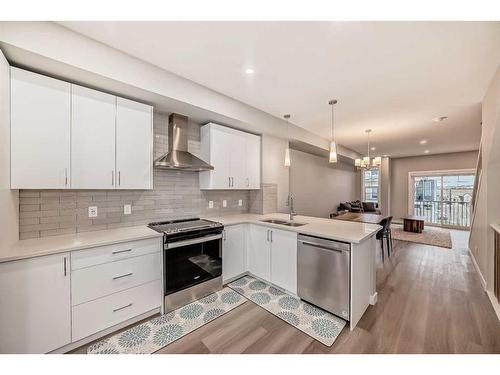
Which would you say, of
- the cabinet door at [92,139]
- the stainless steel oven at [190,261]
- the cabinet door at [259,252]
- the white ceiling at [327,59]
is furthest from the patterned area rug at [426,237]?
the cabinet door at [92,139]

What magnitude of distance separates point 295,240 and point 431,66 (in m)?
2.32

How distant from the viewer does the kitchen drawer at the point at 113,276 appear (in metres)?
1.71

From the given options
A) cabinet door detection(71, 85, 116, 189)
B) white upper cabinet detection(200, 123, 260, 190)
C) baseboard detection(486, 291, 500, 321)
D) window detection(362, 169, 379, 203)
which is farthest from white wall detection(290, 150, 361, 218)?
cabinet door detection(71, 85, 116, 189)

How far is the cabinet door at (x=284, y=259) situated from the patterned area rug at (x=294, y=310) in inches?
5.6

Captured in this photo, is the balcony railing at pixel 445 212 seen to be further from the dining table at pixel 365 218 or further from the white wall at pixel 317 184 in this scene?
the dining table at pixel 365 218

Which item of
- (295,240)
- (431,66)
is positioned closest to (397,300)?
(295,240)

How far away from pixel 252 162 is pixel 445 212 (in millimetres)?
8077

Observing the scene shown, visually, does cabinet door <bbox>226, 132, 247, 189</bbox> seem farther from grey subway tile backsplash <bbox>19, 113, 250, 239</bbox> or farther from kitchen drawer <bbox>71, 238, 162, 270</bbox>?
kitchen drawer <bbox>71, 238, 162, 270</bbox>

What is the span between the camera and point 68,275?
166 centimetres

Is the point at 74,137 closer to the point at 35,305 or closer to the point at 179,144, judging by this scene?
the point at 179,144

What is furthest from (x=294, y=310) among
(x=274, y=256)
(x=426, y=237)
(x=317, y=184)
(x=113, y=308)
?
(x=426, y=237)

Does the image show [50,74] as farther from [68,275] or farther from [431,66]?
[431,66]

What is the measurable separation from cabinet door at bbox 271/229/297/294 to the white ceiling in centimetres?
187

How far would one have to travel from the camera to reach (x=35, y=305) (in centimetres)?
154
